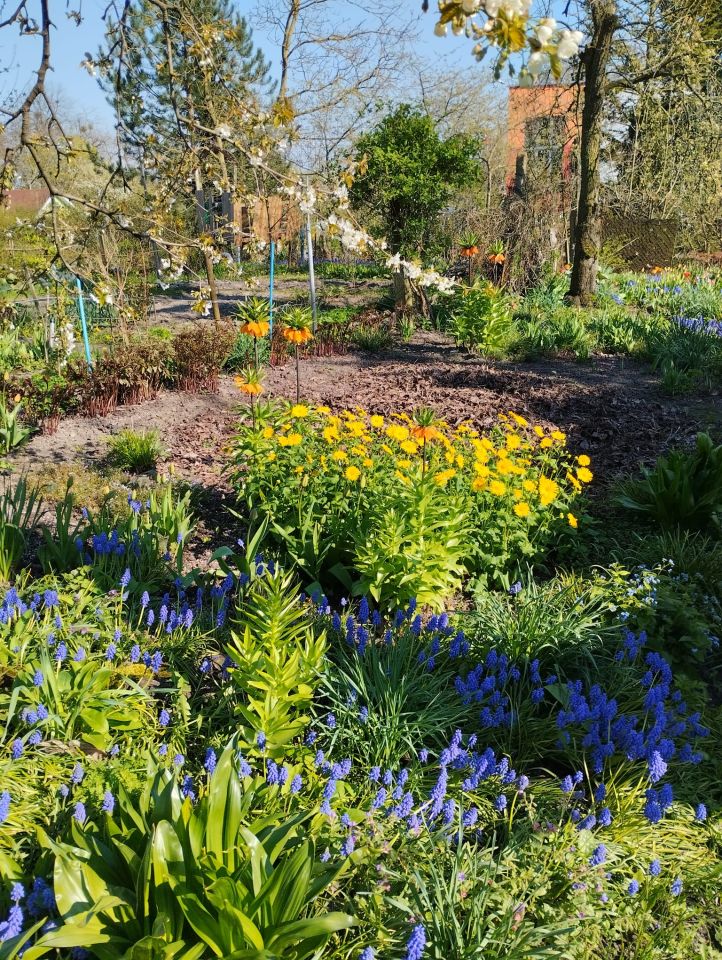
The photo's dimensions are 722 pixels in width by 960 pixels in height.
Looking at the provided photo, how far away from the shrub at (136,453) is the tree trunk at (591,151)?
7441 mm

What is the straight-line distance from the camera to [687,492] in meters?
4.13

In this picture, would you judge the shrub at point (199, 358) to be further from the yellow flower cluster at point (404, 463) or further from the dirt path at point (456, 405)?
the yellow flower cluster at point (404, 463)

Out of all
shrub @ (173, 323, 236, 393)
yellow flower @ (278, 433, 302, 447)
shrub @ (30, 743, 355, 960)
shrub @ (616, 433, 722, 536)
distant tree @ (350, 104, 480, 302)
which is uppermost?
distant tree @ (350, 104, 480, 302)

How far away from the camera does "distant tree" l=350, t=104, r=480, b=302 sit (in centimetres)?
977

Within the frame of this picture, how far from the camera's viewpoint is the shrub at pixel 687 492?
4.13m

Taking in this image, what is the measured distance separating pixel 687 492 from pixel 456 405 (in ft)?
8.54

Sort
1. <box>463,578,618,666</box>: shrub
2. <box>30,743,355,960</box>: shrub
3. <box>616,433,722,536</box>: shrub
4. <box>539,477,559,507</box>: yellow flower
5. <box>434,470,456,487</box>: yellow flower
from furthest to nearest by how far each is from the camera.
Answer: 1. <box>616,433,722,536</box>: shrub
2. <box>539,477,559,507</box>: yellow flower
3. <box>434,470,456,487</box>: yellow flower
4. <box>463,578,618,666</box>: shrub
5. <box>30,743,355,960</box>: shrub

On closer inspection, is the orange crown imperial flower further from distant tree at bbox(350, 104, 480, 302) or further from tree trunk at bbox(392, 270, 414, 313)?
tree trunk at bbox(392, 270, 414, 313)

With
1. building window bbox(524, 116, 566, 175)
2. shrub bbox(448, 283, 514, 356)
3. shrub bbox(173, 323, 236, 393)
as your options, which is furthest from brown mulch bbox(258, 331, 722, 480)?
building window bbox(524, 116, 566, 175)

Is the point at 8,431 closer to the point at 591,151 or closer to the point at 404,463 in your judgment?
the point at 404,463

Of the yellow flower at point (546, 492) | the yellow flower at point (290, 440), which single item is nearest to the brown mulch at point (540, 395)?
the yellow flower at point (546, 492)

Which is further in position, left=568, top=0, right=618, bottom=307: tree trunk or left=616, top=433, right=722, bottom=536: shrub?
left=568, top=0, right=618, bottom=307: tree trunk

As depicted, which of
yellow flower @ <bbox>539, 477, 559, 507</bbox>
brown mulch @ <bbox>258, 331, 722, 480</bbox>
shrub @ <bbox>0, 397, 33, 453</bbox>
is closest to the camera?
yellow flower @ <bbox>539, 477, 559, 507</bbox>

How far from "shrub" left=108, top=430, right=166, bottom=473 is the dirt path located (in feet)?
0.63
